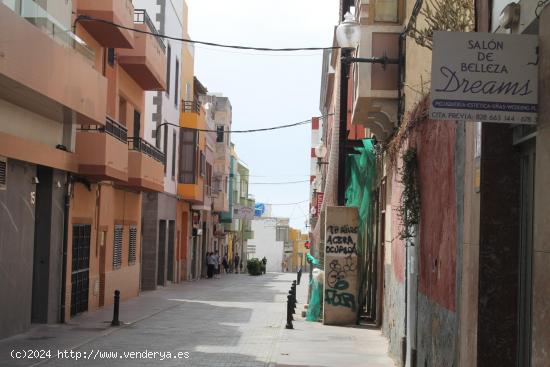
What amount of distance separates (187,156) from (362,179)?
19.2 meters

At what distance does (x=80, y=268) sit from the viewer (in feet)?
66.0

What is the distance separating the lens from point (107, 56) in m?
21.7

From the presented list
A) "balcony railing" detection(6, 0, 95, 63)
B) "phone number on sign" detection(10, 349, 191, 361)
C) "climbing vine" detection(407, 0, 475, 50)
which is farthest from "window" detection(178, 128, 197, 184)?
"climbing vine" detection(407, 0, 475, 50)

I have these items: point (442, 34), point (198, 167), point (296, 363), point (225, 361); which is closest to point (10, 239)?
point (225, 361)

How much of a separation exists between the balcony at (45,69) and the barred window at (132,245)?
9241 millimetres

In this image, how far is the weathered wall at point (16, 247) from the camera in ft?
47.7

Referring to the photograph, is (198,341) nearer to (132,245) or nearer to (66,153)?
(66,153)

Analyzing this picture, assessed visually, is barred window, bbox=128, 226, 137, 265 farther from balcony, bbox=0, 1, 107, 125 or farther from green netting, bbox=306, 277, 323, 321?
balcony, bbox=0, 1, 107, 125

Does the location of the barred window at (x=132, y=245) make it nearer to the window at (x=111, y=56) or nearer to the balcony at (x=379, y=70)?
the window at (x=111, y=56)

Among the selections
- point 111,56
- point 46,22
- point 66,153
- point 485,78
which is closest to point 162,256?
point 111,56

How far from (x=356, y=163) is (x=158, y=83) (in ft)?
27.0

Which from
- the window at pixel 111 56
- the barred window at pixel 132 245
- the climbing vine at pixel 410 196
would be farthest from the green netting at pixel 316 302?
the climbing vine at pixel 410 196

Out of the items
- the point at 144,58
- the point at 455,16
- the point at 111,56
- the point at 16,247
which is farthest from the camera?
the point at 144,58

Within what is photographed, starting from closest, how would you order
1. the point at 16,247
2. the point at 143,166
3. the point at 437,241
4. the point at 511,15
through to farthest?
1. the point at 511,15
2. the point at 437,241
3. the point at 16,247
4. the point at 143,166
